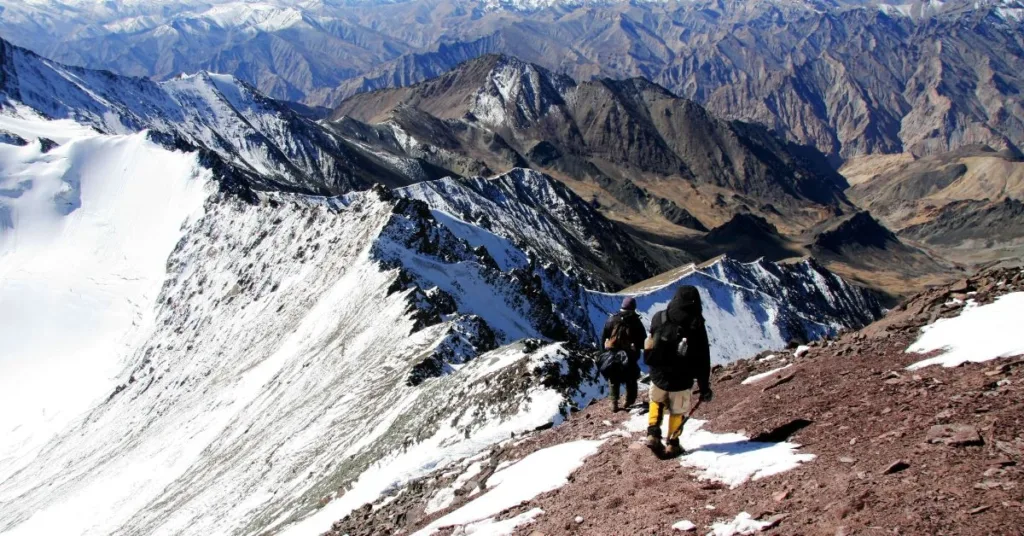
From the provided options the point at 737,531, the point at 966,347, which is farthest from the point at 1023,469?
the point at 966,347

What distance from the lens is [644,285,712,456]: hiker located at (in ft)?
44.3

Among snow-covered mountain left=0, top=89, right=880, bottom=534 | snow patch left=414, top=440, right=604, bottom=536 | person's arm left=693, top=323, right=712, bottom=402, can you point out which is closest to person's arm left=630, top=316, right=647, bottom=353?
snow patch left=414, top=440, right=604, bottom=536

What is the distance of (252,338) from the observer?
7194 cm

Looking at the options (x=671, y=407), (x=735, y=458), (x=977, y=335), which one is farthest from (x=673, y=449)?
(x=977, y=335)

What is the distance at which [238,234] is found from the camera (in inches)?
3883

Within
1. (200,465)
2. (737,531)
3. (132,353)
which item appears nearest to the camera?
(737,531)

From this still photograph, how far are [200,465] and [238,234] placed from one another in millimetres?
53881

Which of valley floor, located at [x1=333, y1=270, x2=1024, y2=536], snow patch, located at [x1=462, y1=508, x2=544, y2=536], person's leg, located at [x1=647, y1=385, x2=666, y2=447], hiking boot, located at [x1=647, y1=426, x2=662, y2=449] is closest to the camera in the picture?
valley floor, located at [x1=333, y1=270, x2=1024, y2=536]

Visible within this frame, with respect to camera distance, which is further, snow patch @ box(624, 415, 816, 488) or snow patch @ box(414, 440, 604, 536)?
snow patch @ box(414, 440, 604, 536)

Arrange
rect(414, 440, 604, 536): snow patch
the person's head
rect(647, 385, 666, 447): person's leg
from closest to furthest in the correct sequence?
the person's head
rect(647, 385, 666, 447): person's leg
rect(414, 440, 604, 536): snow patch

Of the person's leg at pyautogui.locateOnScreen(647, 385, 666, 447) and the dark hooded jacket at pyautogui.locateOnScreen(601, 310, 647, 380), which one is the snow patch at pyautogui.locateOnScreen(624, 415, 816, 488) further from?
the dark hooded jacket at pyautogui.locateOnScreen(601, 310, 647, 380)

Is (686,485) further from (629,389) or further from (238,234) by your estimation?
(238,234)

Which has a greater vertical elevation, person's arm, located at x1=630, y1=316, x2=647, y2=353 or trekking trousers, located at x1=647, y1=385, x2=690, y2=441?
person's arm, located at x1=630, y1=316, x2=647, y2=353

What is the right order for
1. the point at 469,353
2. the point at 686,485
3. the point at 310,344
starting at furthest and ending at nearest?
1. the point at 310,344
2. the point at 469,353
3. the point at 686,485
